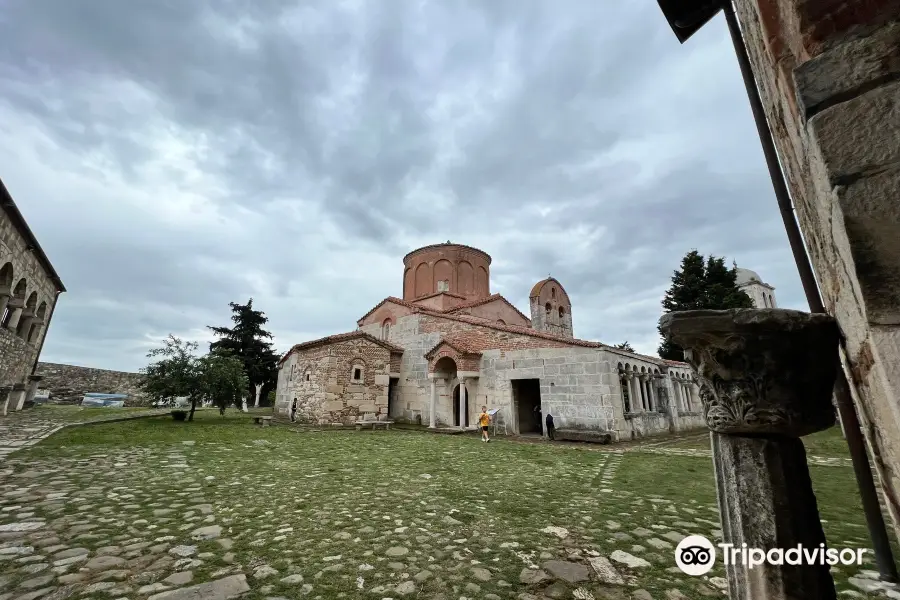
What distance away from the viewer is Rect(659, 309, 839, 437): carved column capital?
1.40 metres

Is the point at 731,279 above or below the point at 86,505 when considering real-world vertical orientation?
above

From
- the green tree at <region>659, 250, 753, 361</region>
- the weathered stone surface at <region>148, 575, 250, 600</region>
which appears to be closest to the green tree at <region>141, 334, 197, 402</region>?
the weathered stone surface at <region>148, 575, 250, 600</region>

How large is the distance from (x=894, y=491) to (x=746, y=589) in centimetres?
63

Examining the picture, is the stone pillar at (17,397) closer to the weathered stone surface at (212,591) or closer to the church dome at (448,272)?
the church dome at (448,272)

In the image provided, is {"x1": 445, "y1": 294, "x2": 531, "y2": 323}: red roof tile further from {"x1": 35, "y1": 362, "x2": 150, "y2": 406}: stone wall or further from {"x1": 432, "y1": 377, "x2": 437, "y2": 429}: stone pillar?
{"x1": 35, "y1": 362, "x2": 150, "y2": 406}: stone wall

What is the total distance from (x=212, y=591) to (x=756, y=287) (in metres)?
43.0

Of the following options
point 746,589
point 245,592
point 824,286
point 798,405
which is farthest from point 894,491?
point 245,592

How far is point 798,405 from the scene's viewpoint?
57.4 inches

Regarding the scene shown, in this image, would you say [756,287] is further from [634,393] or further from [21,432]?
[21,432]

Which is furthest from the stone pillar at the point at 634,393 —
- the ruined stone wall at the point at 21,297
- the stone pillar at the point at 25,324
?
the stone pillar at the point at 25,324

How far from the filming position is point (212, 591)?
7.34 ft

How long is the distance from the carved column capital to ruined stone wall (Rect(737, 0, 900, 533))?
0.13 metres

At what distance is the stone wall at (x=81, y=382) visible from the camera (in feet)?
71.5

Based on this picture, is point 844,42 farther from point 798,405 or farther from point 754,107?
point 754,107
